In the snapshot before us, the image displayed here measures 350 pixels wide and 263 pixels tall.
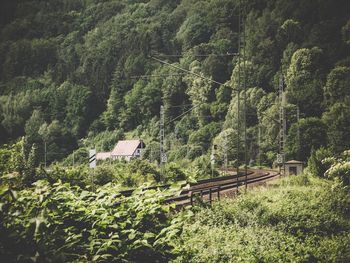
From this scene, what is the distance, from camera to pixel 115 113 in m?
142

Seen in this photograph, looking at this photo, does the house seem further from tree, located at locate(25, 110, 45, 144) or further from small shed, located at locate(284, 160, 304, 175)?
small shed, located at locate(284, 160, 304, 175)

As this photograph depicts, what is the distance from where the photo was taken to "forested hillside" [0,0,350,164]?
259 feet

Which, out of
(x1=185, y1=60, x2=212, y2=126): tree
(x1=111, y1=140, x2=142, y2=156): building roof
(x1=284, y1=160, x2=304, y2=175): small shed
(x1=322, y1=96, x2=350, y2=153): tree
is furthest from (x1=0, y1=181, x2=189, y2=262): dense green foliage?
(x1=185, y1=60, x2=212, y2=126): tree

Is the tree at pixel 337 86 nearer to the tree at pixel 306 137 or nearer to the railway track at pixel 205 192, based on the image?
the tree at pixel 306 137

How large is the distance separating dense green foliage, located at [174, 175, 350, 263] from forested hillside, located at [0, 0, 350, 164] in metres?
36.1

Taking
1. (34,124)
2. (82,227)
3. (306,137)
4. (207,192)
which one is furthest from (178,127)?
(82,227)

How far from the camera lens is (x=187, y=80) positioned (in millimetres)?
127000

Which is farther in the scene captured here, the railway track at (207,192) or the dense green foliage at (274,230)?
the railway track at (207,192)

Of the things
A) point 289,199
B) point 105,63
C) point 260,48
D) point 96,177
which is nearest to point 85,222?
point 289,199

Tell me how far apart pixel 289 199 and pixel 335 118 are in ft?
145

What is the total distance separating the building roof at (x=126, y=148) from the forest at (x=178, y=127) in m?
3.75

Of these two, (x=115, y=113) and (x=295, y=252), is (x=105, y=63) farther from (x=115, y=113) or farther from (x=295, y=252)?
(x=295, y=252)

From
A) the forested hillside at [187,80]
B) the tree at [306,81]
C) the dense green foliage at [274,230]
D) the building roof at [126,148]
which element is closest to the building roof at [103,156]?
the building roof at [126,148]

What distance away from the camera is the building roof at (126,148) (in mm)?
104938
